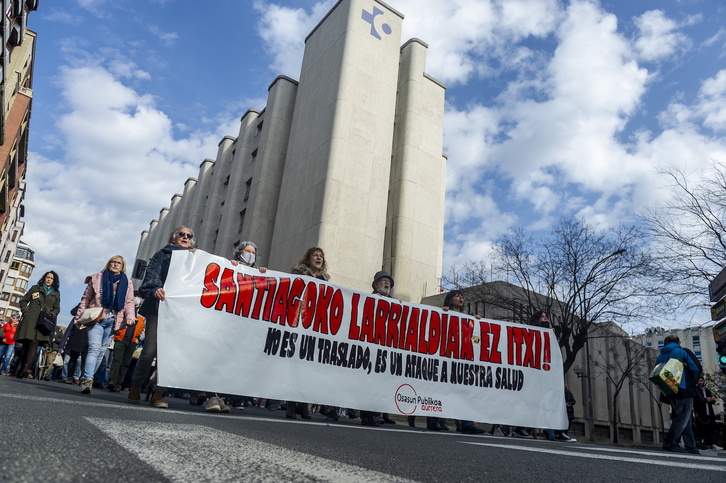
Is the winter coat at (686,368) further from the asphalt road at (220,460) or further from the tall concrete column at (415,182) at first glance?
the tall concrete column at (415,182)

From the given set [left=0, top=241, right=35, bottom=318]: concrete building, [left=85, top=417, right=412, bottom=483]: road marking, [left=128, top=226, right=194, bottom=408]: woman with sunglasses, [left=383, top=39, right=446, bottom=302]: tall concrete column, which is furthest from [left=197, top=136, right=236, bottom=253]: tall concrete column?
[left=0, top=241, right=35, bottom=318]: concrete building

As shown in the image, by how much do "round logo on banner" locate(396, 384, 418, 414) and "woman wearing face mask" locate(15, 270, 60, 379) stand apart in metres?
6.60

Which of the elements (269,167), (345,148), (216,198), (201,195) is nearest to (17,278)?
(201,195)

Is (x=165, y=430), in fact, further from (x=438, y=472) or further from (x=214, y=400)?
(x=214, y=400)

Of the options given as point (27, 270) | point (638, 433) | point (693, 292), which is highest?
point (27, 270)

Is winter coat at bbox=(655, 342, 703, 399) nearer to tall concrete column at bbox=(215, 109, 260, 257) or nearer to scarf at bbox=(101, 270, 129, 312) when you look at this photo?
scarf at bbox=(101, 270, 129, 312)

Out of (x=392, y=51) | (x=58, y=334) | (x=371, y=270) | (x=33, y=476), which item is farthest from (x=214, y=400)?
(x=392, y=51)

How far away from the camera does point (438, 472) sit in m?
2.11

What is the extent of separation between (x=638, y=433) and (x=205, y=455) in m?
37.7

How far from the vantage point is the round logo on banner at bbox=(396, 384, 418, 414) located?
21.8ft

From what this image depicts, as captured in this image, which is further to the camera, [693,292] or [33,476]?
[693,292]

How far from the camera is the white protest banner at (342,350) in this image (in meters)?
5.50

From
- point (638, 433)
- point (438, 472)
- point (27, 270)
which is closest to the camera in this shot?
point (438, 472)

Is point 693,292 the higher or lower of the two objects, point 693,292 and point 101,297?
the higher
